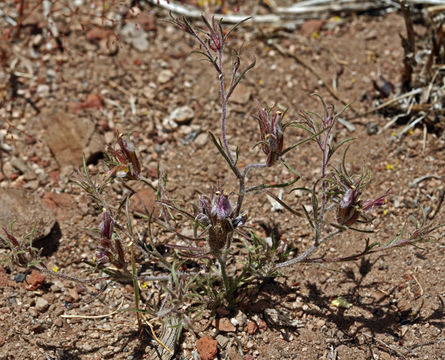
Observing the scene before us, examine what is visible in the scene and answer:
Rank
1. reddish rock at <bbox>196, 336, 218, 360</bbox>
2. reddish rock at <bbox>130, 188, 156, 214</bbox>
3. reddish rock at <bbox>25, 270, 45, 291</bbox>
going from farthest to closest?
1. reddish rock at <bbox>130, 188, 156, 214</bbox>
2. reddish rock at <bbox>25, 270, 45, 291</bbox>
3. reddish rock at <bbox>196, 336, 218, 360</bbox>

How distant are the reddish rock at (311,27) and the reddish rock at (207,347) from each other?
2786mm

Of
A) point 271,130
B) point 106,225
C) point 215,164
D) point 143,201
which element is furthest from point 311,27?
→ point 106,225

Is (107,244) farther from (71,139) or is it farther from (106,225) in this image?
(71,139)

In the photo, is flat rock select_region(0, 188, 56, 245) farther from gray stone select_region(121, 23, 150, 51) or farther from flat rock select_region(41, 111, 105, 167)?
gray stone select_region(121, 23, 150, 51)

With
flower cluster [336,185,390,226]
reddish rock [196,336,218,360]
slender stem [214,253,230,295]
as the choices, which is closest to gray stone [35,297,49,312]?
reddish rock [196,336,218,360]

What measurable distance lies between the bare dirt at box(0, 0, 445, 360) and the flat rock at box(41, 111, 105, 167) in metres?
0.01

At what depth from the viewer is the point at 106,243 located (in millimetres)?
2578

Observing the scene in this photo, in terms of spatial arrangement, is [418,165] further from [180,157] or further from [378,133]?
[180,157]

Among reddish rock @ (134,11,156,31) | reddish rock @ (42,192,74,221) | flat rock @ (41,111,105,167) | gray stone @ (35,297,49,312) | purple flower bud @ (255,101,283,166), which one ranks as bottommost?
gray stone @ (35,297,49,312)

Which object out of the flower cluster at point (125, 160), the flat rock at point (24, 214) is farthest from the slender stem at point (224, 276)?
the flat rock at point (24, 214)

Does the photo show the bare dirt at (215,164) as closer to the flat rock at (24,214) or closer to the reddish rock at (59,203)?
the reddish rock at (59,203)

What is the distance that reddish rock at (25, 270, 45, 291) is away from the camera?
10.2 feet

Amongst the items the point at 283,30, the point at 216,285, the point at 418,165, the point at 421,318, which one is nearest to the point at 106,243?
the point at 216,285

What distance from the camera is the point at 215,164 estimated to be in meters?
3.80
